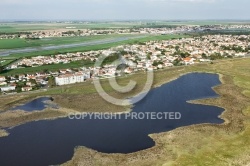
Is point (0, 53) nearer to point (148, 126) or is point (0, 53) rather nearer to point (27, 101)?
point (27, 101)

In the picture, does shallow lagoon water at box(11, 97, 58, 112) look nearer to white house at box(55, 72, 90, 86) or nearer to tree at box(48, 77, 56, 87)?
tree at box(48, 77, 56, 87)

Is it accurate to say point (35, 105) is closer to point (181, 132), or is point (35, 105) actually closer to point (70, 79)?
point (70, 79)

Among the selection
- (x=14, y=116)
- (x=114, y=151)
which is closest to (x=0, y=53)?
(x=14, y=116)

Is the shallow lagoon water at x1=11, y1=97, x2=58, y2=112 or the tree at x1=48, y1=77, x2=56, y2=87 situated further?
the tree at x1=48, y1=77, x2=56, y2=87

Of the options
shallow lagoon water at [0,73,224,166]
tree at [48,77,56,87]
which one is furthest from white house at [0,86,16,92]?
shallow lagoon water at [0,73,224,166]

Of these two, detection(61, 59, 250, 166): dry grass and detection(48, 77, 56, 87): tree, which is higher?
detection(48, 77, 56, 87): tree

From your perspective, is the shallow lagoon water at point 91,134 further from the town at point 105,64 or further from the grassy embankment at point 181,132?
the town at point 105,64
